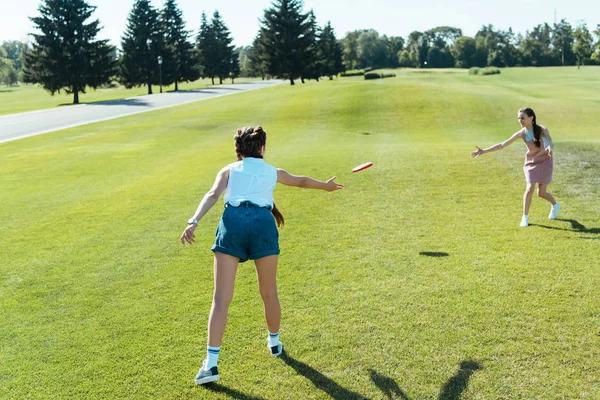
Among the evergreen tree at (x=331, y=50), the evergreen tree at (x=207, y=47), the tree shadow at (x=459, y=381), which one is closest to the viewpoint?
the tree shadow at (x=459, y=381)

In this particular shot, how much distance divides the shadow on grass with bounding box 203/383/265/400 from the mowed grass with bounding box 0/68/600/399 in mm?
21

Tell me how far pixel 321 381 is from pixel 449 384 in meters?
1.11

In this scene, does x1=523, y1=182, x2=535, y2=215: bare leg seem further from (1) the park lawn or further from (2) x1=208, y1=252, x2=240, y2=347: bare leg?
(1) the park lawn

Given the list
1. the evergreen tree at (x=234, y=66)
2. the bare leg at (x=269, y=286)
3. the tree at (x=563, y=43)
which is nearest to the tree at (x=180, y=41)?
the evergreen tree at (x=234, y=66)

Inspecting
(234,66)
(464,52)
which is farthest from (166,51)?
(464,52)

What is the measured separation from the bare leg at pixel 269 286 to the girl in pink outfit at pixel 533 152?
571 centimetres

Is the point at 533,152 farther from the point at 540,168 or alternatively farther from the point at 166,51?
the point at 166,51

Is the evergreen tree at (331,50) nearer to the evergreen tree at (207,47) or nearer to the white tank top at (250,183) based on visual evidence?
the evergreen tree at (207,47)

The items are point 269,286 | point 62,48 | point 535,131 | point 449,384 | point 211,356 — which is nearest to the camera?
point 449,384

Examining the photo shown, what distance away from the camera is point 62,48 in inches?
2217

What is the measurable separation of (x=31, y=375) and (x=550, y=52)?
151 m

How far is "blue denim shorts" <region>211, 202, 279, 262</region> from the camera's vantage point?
4.52 m

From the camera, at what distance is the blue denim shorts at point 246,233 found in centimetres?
452

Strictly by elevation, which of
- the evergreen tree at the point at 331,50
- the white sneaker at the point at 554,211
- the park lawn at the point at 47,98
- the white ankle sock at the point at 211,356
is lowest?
the white ankle sock at the point at 211,356
